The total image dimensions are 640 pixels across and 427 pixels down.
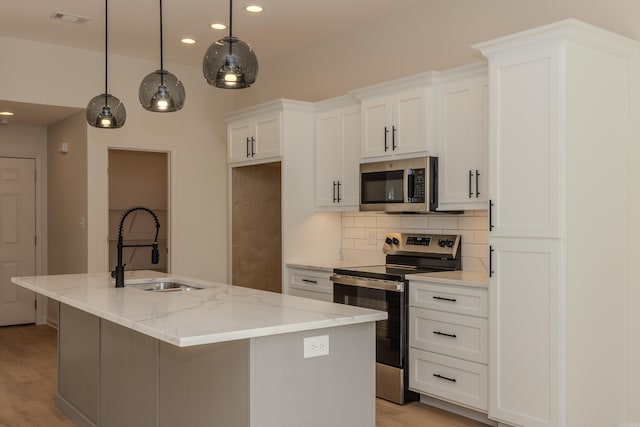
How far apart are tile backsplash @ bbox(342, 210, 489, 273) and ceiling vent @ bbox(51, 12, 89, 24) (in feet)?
9.08

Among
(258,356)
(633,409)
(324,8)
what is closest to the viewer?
(258,356)

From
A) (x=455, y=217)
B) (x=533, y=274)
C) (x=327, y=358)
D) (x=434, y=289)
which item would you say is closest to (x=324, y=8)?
(x=455, y=217)

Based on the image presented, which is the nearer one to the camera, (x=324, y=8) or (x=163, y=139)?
(x=324, y=8)

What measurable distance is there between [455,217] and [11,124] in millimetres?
5403

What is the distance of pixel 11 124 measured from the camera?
723 cm

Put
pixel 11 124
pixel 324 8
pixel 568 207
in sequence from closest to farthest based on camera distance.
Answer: pixel 568 207 → pixel 324 8 → pixel 11 124

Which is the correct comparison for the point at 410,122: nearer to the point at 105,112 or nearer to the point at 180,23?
the point at 105,112

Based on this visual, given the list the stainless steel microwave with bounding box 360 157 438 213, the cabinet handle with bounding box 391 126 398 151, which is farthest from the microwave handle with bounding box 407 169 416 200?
the cabinet handle with bounding box 391 126 398 151

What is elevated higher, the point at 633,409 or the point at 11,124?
the point at 11,124

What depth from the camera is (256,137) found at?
573 cm

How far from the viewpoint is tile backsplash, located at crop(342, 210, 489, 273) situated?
4.39 metres

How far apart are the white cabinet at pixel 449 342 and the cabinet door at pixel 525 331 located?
0.15m

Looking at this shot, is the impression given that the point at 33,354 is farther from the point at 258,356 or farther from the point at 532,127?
the point at 532,127

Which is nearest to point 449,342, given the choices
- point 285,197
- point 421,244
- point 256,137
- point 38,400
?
point 421,244
